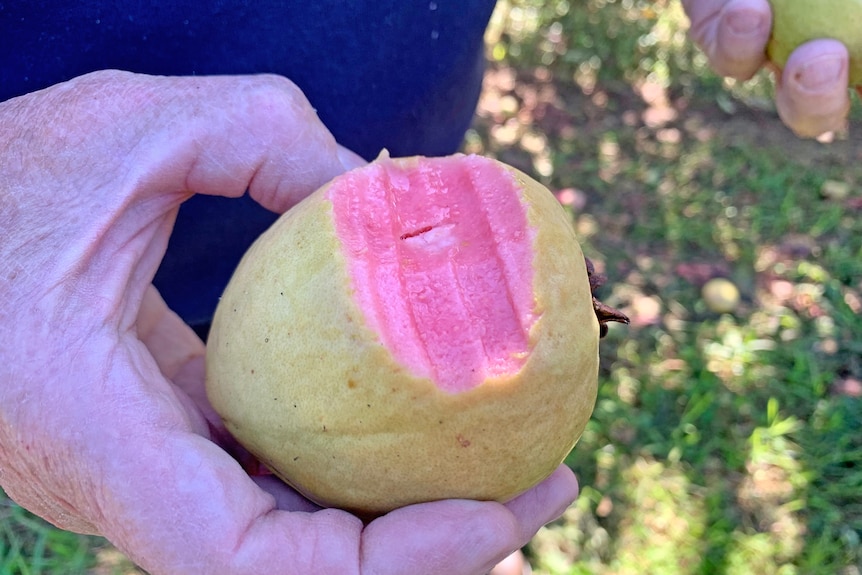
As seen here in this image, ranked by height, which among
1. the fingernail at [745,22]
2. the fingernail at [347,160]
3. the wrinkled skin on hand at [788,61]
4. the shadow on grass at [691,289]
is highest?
the fingernail at [347,160]

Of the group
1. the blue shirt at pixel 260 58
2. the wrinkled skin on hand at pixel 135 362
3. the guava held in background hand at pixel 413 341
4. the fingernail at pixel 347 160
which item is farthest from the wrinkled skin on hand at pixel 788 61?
the wrinkled skin on hand at pixel 135 362

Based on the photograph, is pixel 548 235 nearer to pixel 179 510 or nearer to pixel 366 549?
pixel 366 549

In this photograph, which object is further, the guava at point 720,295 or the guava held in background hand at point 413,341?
the guava at point 720,295

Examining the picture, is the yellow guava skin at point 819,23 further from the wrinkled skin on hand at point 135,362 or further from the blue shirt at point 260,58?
the wrinkled skin on hand at point 135,362

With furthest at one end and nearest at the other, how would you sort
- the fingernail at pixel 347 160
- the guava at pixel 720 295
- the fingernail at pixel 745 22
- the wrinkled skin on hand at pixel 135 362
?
the guava at pixel 720 295, the fingernail at pixel 745 22, the fingernail at pixel 347 160, the wrinkled skin on hand at pixel 135 362

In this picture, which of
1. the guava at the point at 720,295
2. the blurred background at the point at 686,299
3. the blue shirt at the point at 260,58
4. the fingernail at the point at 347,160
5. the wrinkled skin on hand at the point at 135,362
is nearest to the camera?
the wrinkled skin on hand at the point at 135,362

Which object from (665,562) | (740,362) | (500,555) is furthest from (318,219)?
(740,362)

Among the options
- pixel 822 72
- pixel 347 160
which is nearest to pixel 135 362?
pixel 347 160

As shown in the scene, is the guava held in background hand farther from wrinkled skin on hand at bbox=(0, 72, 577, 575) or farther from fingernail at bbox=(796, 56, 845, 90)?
fingernail at bbox=(796, 56, 845, 90)
